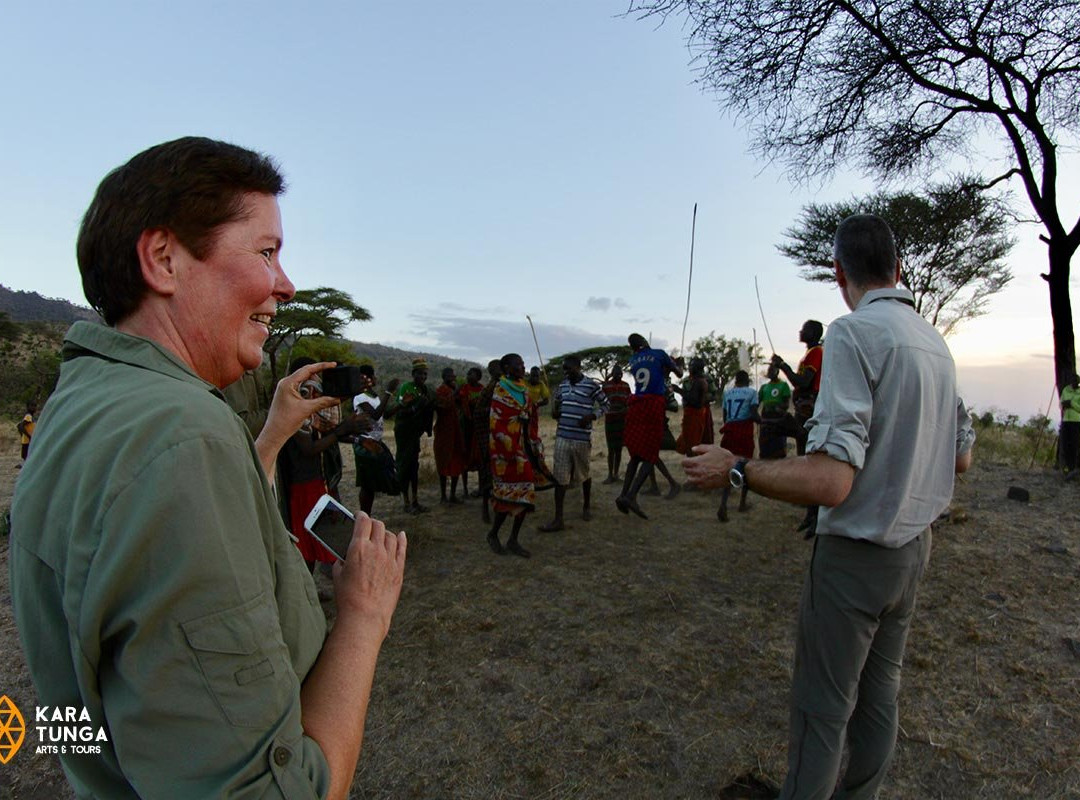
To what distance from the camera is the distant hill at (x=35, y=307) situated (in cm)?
6072

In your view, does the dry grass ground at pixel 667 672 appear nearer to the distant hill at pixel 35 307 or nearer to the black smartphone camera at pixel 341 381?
the black smartphone camera at pixel 341 381

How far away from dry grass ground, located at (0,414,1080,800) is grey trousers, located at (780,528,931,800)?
70 cm

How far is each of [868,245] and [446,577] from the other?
4.01m

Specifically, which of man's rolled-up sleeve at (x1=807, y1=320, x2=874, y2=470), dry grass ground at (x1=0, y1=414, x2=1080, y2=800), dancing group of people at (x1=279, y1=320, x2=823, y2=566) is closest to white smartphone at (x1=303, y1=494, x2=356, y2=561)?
man's rolled-up sleeve at (x1=807, y1=320, x2=874, y2=470)

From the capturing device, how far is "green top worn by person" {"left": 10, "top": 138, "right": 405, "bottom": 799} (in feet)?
2.07

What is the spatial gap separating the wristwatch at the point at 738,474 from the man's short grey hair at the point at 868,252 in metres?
A: 0.74

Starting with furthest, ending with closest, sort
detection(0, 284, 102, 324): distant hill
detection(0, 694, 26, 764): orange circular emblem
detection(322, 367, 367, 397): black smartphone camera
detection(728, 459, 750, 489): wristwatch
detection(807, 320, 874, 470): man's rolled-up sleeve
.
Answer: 1. detection(0, 284, 102, 324): distant hill
2. detection(0, 694, 26, 764): orange circular emblem
3. detection(322, 367, 367, 397): black smartphone camera
4. detection(728, 459, 750, 489): wristwatch
5. detection(807, 320, 874, 470): man's rolled-up sleeve

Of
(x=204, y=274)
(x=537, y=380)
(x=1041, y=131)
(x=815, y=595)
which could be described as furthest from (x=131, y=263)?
(x=1041, y=131)

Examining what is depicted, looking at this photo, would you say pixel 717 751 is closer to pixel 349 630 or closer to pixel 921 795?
pixel 921 795

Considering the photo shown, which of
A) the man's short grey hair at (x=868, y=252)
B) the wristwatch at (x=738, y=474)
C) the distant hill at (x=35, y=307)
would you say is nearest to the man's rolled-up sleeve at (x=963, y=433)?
the man's short grey hair at (x=868, y=252)

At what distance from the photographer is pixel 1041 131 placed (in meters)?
8.34

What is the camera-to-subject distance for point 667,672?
335cm

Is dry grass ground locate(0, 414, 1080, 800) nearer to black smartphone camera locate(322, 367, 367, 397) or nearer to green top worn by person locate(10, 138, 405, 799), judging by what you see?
black smartphone camera locate(322, 367, 367, 397)

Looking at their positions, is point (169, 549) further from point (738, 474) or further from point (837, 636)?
point (837, 636)
